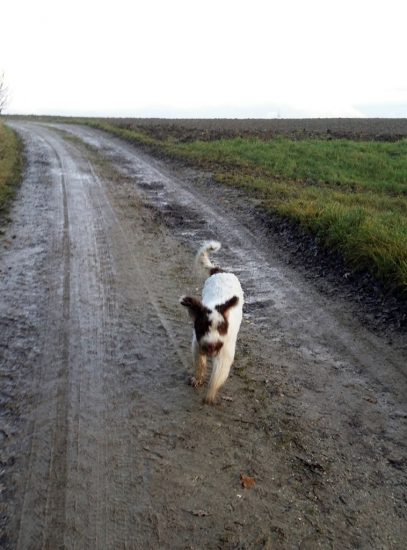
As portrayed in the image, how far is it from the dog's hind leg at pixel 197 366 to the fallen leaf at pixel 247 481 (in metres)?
1.38

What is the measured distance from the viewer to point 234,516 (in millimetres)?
3705

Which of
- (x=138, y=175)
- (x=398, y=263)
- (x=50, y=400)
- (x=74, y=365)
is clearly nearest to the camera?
(x=50, y=400)

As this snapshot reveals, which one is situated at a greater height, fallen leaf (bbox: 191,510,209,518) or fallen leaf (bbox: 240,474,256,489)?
fallen leaf (bbox: 191,510,209,518)

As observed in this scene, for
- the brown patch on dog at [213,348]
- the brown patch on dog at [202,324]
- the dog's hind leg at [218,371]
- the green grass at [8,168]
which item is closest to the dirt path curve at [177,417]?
the dog's hind leg at [218,371]

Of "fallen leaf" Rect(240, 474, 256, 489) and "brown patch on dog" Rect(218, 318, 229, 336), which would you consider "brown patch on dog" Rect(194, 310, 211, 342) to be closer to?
"brown patch on dog" Rect(218, 318, 229, 336)

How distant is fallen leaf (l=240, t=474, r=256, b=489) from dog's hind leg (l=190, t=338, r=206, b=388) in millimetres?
1376

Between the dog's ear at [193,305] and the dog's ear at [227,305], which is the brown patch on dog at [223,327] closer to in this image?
the dog's ear at [227,305]

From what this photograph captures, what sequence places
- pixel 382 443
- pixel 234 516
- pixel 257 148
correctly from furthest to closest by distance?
pixel 257 148 < pixel 382 443 < pixel 234 516

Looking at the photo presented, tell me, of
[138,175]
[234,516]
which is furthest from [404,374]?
[138,175]

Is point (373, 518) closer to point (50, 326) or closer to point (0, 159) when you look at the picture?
point (50, 326)

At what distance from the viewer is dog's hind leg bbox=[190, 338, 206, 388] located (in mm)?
5168

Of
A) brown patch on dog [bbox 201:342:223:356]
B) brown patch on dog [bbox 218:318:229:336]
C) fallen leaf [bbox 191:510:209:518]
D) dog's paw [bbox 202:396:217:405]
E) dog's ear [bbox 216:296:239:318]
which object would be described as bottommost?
fallen leaf [bbox 191:510:209:518]

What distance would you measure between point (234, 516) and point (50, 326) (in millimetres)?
3758

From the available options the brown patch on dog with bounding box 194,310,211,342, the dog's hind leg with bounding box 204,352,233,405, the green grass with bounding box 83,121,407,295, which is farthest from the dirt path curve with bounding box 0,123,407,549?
the green grass with bounding box 83,121,407,295
